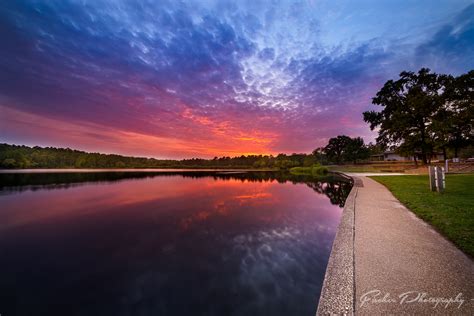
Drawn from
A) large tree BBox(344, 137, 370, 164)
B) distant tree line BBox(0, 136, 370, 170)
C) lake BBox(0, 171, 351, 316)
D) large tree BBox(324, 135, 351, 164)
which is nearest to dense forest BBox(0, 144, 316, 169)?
distant tree line BBox(0, 136, 370, 170)

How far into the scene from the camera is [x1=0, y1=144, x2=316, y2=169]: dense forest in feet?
247

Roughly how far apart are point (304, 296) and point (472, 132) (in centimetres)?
3751

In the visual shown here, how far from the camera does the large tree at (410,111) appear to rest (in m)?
25.2

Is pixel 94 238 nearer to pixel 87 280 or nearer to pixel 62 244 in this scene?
pixel 62 244

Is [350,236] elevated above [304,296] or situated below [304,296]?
above

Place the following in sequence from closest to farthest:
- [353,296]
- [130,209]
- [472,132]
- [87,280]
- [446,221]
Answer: [353,296]
[87,280]
[446,221]
[130,209]
[472,132]

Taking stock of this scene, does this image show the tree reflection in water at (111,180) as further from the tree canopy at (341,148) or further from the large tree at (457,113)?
the tree canopy at (341,148)

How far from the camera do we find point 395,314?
2.39 metres

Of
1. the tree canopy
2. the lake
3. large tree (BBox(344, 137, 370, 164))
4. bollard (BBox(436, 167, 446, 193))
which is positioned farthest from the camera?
the tree canopy

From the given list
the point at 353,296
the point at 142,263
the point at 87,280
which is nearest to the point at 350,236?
the point at 353,296

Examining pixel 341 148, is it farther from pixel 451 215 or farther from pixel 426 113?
pixel 451 215

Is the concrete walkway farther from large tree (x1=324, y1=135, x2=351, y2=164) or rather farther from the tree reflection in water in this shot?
large tree (x1=324, y1=135, x2=351, y2=164)

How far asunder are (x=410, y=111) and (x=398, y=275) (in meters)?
32.1

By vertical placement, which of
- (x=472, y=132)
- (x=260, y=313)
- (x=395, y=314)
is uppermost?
(x=472, y=132)
